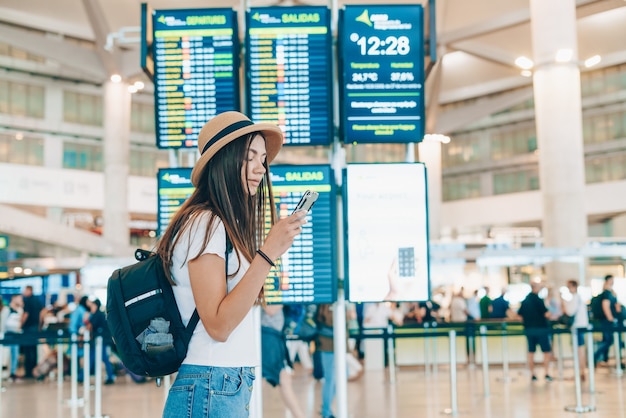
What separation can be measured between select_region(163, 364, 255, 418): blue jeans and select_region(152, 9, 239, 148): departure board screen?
4812 mm

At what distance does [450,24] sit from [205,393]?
2904 centimetres

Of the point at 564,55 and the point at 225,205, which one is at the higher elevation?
the point at 564,55

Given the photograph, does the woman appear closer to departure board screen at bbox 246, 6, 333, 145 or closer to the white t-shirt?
the white t-shirt

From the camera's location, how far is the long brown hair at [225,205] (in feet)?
7.48

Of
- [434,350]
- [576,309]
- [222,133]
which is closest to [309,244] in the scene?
[222,133]

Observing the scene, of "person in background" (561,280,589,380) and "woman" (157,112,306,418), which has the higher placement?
"woman" (157,112,306,418)

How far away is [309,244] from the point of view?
660 centimetres

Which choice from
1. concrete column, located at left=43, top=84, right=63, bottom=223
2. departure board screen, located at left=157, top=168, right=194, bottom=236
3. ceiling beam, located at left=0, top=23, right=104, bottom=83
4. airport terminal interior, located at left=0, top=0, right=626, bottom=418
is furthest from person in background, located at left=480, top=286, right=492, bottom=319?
concrete column, located at left=43, top=84, right=63, bottom=223

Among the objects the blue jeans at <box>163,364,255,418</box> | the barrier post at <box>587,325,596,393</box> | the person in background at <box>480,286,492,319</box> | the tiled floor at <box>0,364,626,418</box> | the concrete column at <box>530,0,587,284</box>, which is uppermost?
the concrete column at <box>530,0,587,284</box>

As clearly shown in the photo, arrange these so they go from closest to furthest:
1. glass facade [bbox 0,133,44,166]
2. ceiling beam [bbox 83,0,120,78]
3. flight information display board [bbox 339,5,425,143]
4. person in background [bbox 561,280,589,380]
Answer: flight information display board [bbox 339,5,425,143] → person in background [bbox 561,280,589,380] → ceiling beam [bbox 83,0,120,78] → glass facade [bbox 0,133,44,166]

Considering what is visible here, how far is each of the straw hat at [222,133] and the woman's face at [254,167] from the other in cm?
5

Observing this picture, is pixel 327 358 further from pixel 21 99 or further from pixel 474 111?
pixel 21 99

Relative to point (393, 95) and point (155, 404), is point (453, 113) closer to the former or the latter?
point (155, 404)

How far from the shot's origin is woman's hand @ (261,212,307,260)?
7.13ft
